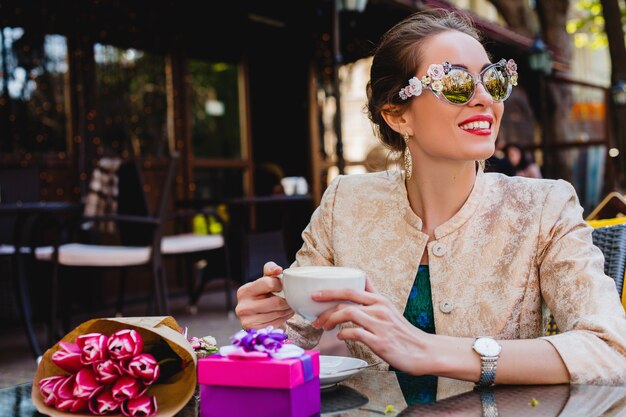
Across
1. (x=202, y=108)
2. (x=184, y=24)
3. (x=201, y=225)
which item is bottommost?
(x=201, y=225)

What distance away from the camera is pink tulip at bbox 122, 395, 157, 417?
1230 mm

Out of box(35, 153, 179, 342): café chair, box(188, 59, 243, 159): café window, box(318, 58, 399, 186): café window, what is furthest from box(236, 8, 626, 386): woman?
box(318, 58, 399, 186): café window

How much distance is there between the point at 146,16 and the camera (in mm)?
8164

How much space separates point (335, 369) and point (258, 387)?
327 millimetres

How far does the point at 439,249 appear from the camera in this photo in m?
1.96

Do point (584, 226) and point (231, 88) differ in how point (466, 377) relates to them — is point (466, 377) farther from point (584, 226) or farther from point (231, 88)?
point (231, 88)

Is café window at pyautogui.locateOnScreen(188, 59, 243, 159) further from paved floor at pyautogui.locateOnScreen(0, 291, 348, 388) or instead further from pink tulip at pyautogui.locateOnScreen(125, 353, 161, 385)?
pink tulip at pyautogui.locateOnScreen(125, 353, 161, 385)

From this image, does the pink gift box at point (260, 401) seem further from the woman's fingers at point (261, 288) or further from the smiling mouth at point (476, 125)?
the smiling mouth at point (476, 125)

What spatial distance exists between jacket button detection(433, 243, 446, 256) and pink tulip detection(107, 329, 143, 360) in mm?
925

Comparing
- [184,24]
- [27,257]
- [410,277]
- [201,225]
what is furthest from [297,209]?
[410,277]

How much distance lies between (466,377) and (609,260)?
775 mm

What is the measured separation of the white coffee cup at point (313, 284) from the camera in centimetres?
134

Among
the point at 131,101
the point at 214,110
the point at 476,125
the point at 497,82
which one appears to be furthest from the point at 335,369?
the point at 214,110

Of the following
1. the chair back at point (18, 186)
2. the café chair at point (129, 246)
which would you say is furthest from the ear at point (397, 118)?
the chair back at point (18, 186)
